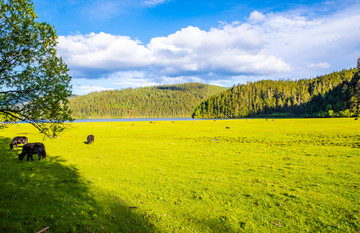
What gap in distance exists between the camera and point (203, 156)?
2769cm

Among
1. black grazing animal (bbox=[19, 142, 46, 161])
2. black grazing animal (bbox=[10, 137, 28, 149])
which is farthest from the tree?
black grazing animal (bbox=[10, 137, 28, 149])

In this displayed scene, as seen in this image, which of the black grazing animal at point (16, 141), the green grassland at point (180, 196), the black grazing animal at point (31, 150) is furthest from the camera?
the black grazing animal at point (16, 141)

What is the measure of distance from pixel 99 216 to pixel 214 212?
6.75m

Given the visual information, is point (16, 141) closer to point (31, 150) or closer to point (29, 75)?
point (31, 150)

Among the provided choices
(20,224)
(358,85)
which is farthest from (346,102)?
(20,224)

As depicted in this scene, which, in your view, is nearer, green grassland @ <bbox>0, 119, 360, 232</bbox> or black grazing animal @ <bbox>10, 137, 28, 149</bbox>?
green grassland @ <bbox>0, 119, 360, 232</bbox>

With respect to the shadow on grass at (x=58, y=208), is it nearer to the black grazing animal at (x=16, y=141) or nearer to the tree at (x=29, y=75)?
the tree at (x=29, y=75)

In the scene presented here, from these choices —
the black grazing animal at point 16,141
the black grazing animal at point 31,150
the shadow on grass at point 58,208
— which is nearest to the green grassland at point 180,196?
the shadow on grass at point 58,208

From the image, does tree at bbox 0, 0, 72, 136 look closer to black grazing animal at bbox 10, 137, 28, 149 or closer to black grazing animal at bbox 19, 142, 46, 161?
black grazing animal at bbox 19, 142, 46, 161

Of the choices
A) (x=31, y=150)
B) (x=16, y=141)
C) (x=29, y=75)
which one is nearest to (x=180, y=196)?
(x=29, y=75)

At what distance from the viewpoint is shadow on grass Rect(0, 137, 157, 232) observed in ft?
31.0

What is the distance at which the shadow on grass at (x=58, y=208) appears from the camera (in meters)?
9.45

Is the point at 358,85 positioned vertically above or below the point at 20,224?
above

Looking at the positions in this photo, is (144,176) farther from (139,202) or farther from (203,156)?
(203,156)
